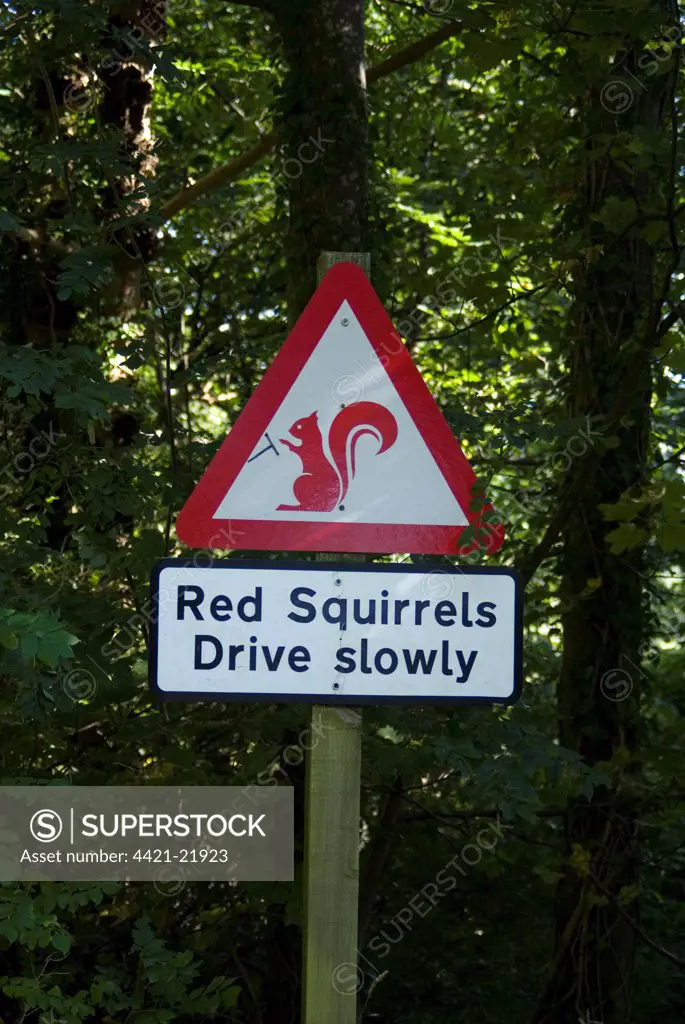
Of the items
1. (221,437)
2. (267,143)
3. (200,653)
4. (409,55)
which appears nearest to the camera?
(200,653)

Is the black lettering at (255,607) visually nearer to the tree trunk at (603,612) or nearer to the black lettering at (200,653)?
the black lettering at (200,653)

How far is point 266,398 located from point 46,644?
694 mm

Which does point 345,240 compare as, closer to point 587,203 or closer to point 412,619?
point 587,203

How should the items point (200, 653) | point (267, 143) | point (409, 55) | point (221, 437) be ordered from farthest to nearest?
point (267, 143)
point (409, 55)
point (221, 437)
point (200, 653)

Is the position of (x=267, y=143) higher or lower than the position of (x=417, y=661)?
higher

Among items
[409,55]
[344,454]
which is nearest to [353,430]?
[344,454]

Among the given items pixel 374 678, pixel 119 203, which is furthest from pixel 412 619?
pixel 119 203

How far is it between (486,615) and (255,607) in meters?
0.42

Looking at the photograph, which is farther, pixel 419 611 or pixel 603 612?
pixel 603 612

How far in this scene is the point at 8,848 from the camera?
2906 mm

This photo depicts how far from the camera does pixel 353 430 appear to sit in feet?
6.56

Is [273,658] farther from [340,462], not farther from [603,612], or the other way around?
[603,612]

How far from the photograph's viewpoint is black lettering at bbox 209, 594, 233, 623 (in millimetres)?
1936

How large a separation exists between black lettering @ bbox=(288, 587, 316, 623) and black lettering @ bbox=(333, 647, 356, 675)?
0.08 metres
